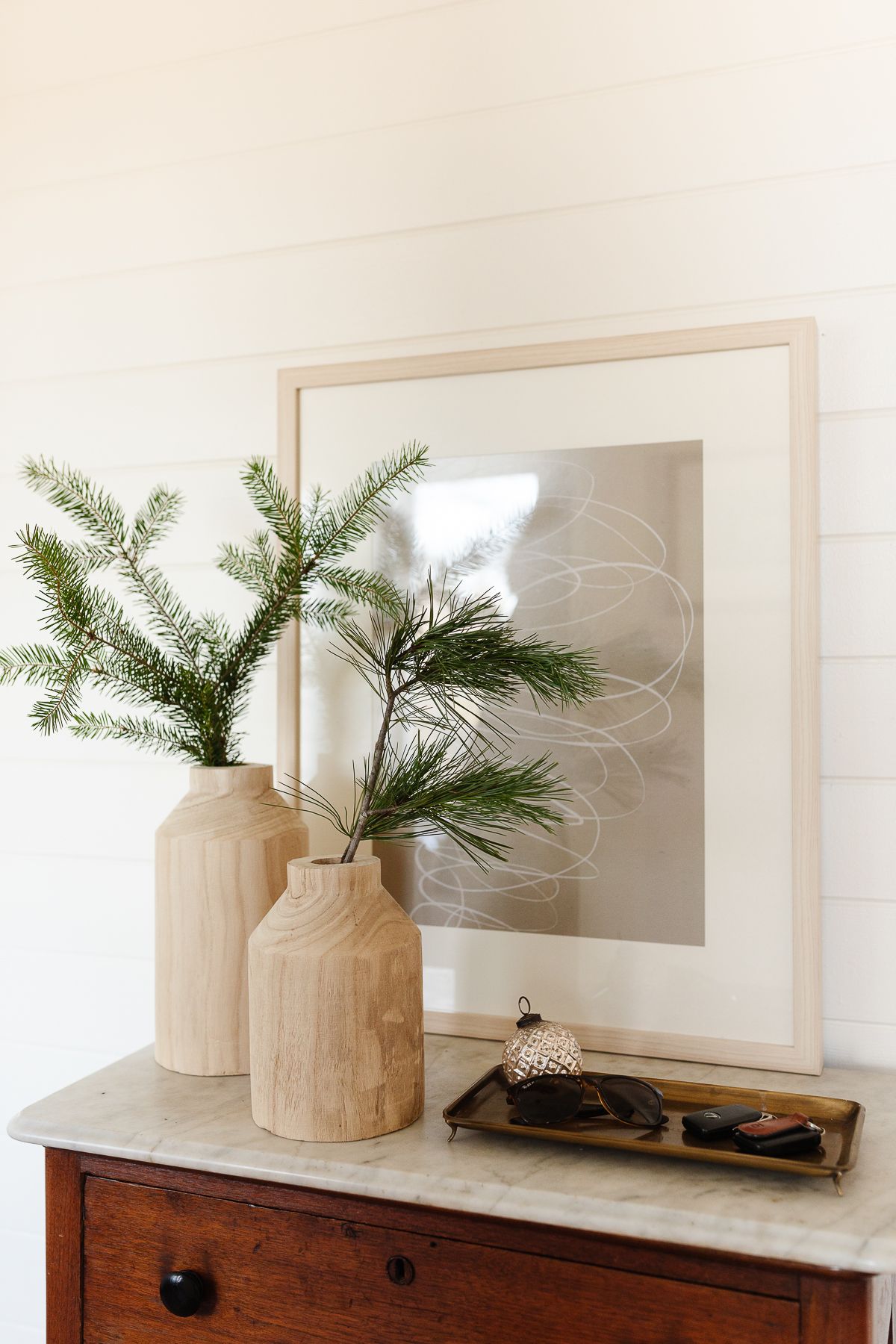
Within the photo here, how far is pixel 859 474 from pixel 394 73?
2.30ft

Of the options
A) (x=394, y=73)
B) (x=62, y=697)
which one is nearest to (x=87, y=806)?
(x=62, y=697)

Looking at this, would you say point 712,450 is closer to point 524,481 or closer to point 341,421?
point 524,481

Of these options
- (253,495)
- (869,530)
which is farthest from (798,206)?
(253,495)

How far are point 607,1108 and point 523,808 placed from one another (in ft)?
0.80

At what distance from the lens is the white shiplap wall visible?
3.37 feet

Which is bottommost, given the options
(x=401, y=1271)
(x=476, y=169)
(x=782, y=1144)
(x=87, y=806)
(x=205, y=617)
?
(x=401, y=1271)

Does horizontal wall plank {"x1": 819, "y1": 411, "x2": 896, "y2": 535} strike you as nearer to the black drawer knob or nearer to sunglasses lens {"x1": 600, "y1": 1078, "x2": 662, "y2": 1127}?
sunglasses lens {"x1": 600, "y1": 1078, "x2": 662, "y2": 1127}

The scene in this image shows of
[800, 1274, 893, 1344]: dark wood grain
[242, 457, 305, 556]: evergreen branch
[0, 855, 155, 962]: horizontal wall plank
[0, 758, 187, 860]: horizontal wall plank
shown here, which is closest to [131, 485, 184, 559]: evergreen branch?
[242, 457, 305, 556]: evergreen branch

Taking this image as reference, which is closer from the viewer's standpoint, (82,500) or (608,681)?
(608,681)

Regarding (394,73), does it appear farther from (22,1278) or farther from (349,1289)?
(22,1278)

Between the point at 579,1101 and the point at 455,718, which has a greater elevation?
the point at 455,718

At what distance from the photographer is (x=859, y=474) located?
1.02 metres

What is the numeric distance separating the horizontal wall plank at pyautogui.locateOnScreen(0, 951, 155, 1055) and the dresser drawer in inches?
16.9

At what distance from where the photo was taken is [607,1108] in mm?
819
